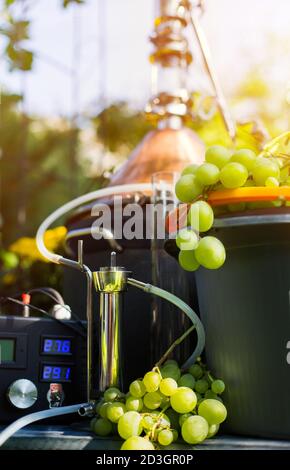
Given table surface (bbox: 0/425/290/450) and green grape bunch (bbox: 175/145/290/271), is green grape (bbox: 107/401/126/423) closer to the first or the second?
table surface (bbox: 0/425/290/450)

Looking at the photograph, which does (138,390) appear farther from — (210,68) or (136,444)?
(210,68)

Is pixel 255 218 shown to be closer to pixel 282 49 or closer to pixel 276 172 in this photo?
pixel 276 172

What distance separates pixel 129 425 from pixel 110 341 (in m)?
0.19

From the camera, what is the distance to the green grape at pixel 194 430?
86 cm

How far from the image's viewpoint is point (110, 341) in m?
1.03

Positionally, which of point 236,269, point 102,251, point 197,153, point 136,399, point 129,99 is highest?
point 129,99

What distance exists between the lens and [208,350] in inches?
39.0

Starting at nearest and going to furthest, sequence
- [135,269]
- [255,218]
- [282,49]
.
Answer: [255,218] → [135,269] → [282,49]

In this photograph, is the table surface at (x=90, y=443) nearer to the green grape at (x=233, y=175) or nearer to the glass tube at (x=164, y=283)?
the glass tube at (x=164, y=283)

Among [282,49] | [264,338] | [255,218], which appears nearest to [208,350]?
[264,338]

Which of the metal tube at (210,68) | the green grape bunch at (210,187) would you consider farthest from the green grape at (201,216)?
the metal tube at (210,68)

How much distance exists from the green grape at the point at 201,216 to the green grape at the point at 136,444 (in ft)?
1.01

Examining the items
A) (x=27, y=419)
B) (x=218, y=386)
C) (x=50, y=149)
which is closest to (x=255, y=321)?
(x=218, y=386)

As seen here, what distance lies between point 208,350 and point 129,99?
4478 millimetres
